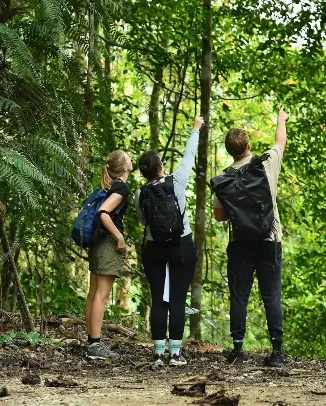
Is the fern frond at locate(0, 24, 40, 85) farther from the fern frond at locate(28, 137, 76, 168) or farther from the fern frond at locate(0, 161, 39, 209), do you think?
the fern frond at locate(0, 161, 39, 209)

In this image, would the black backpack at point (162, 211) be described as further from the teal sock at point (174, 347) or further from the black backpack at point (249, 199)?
the teal sock at point (174, 347)

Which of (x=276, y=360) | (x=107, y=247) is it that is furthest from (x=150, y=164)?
(x=276, y=360)

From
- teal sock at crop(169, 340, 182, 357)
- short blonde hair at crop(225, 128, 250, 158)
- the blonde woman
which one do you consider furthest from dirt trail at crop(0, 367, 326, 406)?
short blonde hair at crop(225, 128, 250, 158)

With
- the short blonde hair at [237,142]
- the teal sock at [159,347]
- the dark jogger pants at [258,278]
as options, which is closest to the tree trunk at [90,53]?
the short blonde hair at [237,142]

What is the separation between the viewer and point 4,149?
5621mm

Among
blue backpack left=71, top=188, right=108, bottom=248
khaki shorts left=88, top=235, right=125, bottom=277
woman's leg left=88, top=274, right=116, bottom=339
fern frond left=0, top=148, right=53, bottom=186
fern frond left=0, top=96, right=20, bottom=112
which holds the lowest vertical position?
woman's leg left=88, top=274, right=116, bottom=339

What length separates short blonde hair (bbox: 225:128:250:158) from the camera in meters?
6.34

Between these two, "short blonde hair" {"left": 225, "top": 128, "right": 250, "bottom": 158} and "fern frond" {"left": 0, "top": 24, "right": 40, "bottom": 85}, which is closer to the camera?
"fern frond" {"left": 0, "top": 24, "right": 40, "bottom": 85}

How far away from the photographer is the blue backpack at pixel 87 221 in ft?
21.9

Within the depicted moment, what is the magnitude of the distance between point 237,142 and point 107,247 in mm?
1444

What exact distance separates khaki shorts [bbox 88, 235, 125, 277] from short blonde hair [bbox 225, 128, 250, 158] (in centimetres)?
131

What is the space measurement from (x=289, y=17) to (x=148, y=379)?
7376 millimetres

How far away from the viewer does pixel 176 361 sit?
20.9ft

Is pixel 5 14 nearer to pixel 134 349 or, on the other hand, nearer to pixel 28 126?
pixel 28 126
